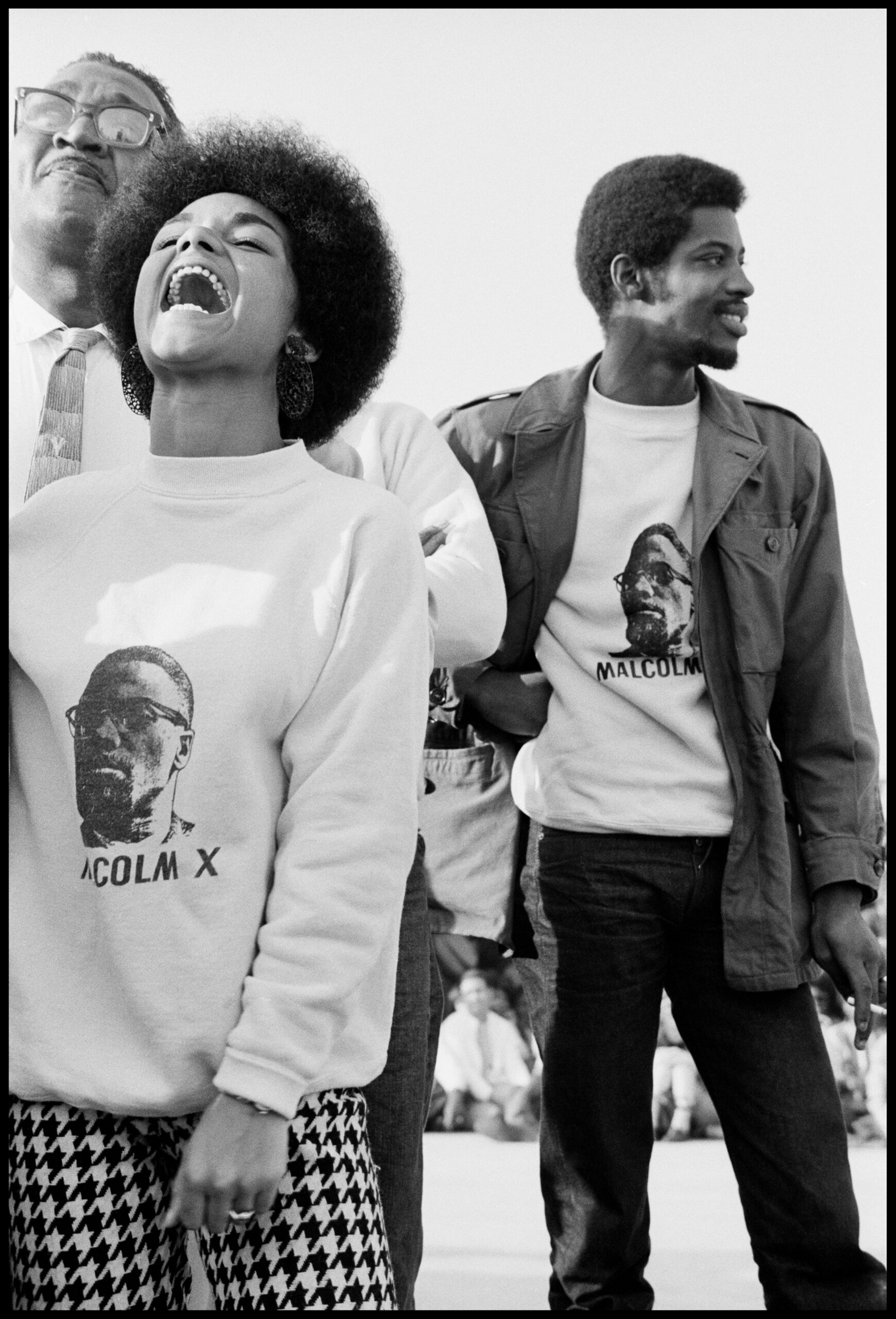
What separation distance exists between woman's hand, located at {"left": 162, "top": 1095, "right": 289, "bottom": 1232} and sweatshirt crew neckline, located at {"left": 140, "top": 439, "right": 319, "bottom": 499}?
0.71 m

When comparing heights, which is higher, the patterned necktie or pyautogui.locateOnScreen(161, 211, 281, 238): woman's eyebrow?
pyautogui.locateOnScreen(161, 211, 281, 238): woman's eyebrow

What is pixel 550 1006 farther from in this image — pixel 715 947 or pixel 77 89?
pixel 77 89

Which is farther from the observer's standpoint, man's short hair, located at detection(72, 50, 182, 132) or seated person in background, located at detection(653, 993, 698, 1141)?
seated person in background, located at detection(653, 993, 698, 1141)

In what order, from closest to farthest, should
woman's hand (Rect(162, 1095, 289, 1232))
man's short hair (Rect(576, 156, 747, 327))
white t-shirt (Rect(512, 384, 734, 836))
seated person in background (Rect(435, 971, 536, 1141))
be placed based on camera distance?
1. woman's hand (Rect(162, 1095, 289, 1232))
2. white t-shirt (Rect(512, 384, 734, 836))
3. man's short hair (Rect(576, 156, 747, 327))
4. seated person in background (Rect(435, 971, 536, 1141))

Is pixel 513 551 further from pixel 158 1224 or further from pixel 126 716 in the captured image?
pixel 158 1224

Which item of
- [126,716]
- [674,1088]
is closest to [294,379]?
[126,716]

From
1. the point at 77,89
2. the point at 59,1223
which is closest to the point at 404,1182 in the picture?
the point at 59,1223

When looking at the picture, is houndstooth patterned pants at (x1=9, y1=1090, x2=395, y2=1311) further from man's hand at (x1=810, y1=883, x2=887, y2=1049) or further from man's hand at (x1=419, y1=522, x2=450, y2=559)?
man's hand at (x1=810, y1=883, x2=887, y2=1049)

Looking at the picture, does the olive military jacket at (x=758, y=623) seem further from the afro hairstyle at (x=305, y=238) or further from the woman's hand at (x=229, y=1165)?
the woman's hand at (x=229, y=1165)

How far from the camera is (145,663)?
5.35 feet

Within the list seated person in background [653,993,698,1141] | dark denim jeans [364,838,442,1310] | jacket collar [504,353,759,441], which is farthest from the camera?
seated person in background [653,993,698,1141]

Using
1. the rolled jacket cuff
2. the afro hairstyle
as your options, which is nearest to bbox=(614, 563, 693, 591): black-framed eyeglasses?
the rolled jacket cuff

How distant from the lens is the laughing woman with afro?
1.54m

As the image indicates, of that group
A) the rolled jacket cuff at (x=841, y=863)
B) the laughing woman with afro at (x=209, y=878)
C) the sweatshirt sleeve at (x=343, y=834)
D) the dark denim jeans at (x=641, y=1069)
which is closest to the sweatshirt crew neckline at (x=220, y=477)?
the laughing woman with afro at (x=209, y=878)
